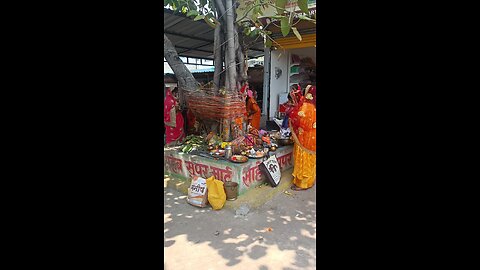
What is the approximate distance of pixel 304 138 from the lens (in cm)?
455

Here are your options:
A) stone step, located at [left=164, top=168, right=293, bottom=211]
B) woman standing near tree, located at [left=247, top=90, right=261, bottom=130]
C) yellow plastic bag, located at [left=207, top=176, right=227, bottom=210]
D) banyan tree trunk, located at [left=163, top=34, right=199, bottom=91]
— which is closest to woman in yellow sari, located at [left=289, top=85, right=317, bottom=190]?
stone step, located at [left=164, top=168, right=293, bottom=211]

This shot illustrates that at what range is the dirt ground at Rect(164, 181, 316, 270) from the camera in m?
2.76

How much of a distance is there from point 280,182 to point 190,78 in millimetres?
2293

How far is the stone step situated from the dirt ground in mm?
86

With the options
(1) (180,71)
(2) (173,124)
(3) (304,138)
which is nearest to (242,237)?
(3) (304,138)

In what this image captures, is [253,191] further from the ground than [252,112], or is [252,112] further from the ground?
[252,112]

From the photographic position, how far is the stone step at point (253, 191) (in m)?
4.03

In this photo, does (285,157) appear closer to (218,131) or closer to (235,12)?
(218,131)

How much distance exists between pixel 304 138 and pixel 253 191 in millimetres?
1077

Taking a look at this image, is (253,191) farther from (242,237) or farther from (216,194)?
(242,237)

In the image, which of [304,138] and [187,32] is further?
[187,32]

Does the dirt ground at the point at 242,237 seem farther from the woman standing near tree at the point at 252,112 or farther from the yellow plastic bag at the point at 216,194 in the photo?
the woman standing near tree at the point at 252,112

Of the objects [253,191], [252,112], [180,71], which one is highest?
[180,71]

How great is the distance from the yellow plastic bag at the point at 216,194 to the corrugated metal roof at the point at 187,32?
3.77 meters
